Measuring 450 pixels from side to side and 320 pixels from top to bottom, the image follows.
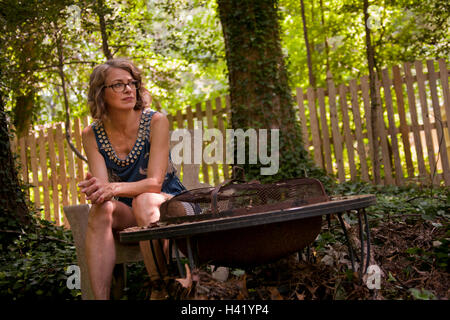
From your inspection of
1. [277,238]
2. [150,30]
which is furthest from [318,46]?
[277,238]

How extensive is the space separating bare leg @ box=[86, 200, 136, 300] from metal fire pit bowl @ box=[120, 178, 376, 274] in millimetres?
337

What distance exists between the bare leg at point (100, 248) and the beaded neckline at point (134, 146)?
451 millimetres

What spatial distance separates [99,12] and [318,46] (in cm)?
670

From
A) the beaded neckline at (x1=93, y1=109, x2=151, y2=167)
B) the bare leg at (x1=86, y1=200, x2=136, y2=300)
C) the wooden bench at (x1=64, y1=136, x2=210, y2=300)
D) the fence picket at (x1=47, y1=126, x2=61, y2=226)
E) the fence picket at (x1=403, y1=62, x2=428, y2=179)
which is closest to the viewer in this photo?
the bare leg at (x1=86, y1=200, x2=136, y2=300)

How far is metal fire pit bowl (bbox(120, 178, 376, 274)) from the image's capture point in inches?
67.5

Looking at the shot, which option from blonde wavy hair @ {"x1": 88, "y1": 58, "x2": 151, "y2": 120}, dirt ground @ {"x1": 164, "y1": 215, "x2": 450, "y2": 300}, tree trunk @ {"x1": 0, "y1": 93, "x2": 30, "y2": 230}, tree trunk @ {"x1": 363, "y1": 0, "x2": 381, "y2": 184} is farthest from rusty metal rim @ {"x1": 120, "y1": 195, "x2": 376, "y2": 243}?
tree trunk @ {"x1": 363, "y1": 0, "x2": 381, "y2": 184}

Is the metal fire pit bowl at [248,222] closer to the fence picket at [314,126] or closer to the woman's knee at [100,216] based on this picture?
the woman's knee at [100,216]

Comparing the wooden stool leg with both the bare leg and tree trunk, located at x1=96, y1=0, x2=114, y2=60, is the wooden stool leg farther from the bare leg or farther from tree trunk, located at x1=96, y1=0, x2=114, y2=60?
tree trunk, located at x1=96, y1=0, x2=114, y2=60

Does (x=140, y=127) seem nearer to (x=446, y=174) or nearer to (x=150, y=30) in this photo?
(x=446, y=174)

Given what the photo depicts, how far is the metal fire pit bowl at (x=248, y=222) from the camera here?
1.71 meters

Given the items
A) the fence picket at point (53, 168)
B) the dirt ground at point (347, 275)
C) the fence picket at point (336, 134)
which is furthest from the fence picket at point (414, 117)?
the fence picket at point (53, 168)

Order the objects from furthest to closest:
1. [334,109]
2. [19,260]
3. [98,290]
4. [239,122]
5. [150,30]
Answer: [150,30], [334,109], [239,122], [19,260], [98,290]

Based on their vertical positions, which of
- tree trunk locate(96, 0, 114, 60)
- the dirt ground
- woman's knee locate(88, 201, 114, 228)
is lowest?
the dirt ground
